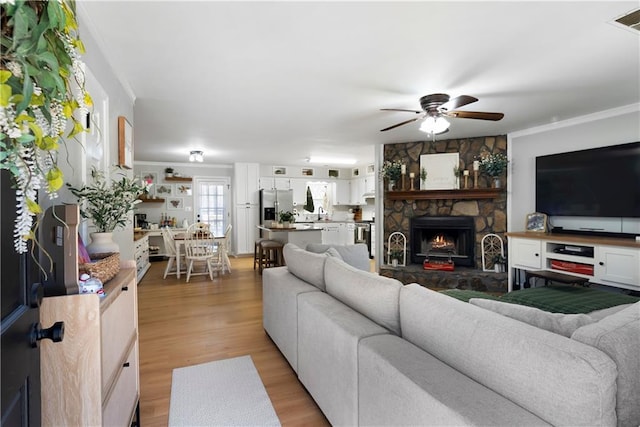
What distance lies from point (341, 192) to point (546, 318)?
7.80 meters

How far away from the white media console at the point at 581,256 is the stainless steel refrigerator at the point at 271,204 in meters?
4.95

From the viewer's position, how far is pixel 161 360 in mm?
2617

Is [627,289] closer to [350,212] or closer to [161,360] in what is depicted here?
[161,360]

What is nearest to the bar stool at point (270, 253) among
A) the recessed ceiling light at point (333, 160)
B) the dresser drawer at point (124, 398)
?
the recessed ceiling light at point (333, 160)

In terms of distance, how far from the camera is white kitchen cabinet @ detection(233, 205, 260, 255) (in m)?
7.94

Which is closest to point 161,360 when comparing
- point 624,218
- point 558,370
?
point 558,370

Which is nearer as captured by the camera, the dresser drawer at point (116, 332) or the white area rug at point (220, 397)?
the dresser drawer at point (116, 332)

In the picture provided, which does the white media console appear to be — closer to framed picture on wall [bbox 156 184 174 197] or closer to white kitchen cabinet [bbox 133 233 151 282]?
white kitchen cabinet [bbox 133 233 151 282]

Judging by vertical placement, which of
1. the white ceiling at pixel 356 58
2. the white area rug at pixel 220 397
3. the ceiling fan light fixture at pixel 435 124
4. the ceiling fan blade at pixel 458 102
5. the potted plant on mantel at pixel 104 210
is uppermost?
the white ceiling at pixel 356 58

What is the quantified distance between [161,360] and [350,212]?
699 cm

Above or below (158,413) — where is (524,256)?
above

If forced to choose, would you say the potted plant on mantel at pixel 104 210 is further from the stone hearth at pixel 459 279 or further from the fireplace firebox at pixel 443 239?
the fireplace firebox at pixel 443 239

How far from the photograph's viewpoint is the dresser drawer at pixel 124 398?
123 centimetres

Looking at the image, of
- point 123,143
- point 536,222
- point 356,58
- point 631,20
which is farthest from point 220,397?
point 536,222
